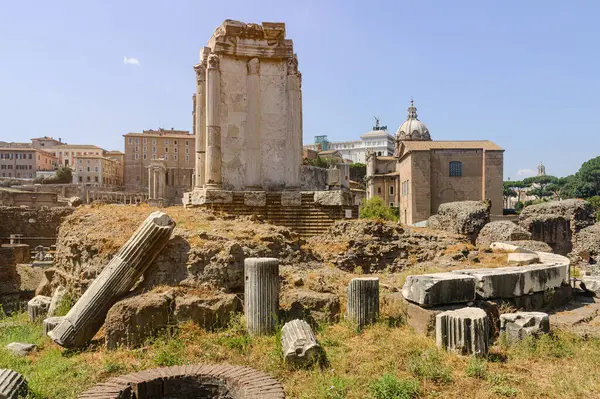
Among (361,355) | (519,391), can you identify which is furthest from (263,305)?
(519,391)

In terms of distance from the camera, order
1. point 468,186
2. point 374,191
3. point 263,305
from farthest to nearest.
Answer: point 374,191
point 468,186
point 263,305

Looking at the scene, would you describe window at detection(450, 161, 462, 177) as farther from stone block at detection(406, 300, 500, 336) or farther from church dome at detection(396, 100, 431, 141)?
stone block at detection(406, 300, 500, 336)

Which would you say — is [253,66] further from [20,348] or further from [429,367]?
[429,367]

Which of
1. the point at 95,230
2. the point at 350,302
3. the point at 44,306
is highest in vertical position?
the point at 95,230

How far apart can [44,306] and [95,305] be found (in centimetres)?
313

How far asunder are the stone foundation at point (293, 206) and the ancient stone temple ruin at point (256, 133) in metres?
0.02

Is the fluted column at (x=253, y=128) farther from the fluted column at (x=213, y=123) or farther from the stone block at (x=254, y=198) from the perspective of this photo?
the fluted column at (x=213, y=123)

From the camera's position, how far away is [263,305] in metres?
5.49

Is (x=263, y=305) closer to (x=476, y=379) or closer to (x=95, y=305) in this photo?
(x=95, y=305)

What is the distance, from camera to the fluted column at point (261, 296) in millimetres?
5457

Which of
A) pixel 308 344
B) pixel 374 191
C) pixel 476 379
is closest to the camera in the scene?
pixel 476 379

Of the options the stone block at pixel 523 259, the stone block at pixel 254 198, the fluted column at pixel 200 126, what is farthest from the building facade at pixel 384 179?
the stone block at pixel 523 259

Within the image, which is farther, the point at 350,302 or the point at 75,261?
the point at 75,261

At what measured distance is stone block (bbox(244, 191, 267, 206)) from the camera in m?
10.0
